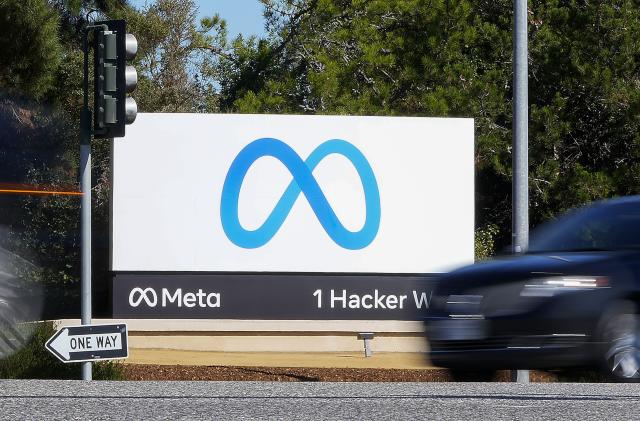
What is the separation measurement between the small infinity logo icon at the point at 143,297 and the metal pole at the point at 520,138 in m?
5.95

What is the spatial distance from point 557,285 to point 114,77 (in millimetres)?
5468

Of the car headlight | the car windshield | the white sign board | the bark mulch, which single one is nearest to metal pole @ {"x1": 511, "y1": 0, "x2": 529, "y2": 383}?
the bark mulch

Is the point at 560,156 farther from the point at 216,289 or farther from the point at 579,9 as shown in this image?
the point at 216,289

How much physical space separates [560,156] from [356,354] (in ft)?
40.6

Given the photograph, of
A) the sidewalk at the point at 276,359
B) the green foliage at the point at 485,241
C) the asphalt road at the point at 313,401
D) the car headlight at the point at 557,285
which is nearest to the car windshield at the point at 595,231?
the car headlight at the point at 557,285

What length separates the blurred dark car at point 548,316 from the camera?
9.91 m

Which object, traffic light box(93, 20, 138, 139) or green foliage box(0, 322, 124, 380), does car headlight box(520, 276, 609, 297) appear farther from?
green foliage box(0, 322, 124, 380)

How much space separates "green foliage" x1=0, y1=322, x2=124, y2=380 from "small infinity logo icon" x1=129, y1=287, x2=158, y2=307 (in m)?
3.46

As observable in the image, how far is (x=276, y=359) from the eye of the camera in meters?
19.5

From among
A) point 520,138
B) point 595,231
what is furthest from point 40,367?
point 595,231

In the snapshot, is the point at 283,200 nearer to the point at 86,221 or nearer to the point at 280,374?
the point at 280,374

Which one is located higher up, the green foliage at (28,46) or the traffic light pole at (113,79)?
the green foliage at (28,46)

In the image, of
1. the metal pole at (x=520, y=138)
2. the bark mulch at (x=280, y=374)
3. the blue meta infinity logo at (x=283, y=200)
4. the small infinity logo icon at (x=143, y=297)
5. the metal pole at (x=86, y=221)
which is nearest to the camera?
the metal pole at (x=86, y=221)

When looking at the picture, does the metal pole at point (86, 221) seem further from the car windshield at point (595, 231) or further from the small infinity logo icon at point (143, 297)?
the small infinity logo icon at point (143, 297)
